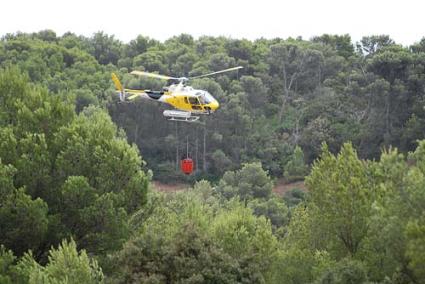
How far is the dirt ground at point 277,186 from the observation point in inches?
1767

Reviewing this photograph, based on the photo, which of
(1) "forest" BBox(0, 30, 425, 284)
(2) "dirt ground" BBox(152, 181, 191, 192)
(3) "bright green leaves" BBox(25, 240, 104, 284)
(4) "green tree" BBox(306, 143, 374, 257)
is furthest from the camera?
(2) "dirt ground" BBox(152, 181, 191, 192)

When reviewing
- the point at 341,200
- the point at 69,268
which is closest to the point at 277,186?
the point at 341,200

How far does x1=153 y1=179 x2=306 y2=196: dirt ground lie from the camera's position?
44.9 metres

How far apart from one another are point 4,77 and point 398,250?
11761 mm

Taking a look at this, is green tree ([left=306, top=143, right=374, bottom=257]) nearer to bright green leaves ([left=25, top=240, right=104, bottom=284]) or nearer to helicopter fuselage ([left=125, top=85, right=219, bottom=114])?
bright green leaves ([left=25, top=240, right=104, bottom=284])

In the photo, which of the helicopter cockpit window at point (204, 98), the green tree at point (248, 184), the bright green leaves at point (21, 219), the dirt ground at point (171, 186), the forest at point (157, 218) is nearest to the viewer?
the forest at point (157, 218)

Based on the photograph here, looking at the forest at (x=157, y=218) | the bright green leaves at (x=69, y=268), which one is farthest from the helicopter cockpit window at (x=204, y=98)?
the bright green leaves at (x=69, y=268)

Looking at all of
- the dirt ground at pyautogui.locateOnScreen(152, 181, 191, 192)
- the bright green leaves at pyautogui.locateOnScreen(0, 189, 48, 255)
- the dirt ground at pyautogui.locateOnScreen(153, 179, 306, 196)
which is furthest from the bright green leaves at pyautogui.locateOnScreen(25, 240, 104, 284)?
the dirt ground at pyautogui.locateOnScreen(152, 181, 191, 192)

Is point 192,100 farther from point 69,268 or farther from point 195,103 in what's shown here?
point 69,268

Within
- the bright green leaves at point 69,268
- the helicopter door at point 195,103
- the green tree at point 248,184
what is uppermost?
the helicopter door at point 195,103

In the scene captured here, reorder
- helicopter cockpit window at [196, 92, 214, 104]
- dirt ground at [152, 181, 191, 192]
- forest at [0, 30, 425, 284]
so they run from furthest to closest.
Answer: dirt ground at [152, 181, 191, 192]
helicopter cockpit window at [196, 92, 214, 104]
forest at [0, 30, 425, 284]

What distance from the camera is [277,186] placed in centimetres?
4638

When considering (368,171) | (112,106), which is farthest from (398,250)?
(112,106)

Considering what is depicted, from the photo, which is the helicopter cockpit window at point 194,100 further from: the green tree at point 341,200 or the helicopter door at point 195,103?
the green tree at point 341,200
